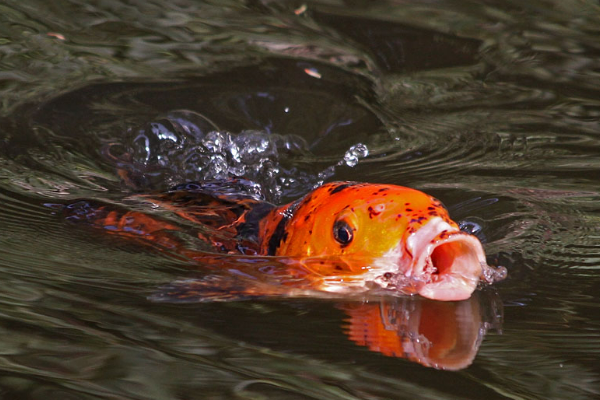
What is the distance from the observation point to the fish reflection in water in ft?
7.50

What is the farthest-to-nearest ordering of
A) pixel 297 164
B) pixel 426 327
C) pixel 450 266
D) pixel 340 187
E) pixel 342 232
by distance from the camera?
pixel 297 164 → pixel 340 187 → pixel 342 232 → pixel 450 266 → pixel 426 327

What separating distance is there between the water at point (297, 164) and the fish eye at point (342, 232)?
215 millimetres

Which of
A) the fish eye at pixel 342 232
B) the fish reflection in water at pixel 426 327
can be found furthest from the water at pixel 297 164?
the fish eye at pixel 342 232

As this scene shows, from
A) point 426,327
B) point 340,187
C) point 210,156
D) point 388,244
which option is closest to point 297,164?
point 210,156

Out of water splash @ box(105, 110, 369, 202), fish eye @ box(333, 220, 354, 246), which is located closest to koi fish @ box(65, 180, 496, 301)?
fish eye @ box(333, 220, 354, 246)

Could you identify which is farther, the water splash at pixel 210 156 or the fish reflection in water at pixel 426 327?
the water splash at pixel 210 156

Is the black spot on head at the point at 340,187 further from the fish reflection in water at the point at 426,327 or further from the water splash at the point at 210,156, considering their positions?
the water splash at the point at 210,156

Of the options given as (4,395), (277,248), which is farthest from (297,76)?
(4,395)

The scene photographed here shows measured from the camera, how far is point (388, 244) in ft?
8.75

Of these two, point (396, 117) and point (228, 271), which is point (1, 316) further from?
point (396, 117)

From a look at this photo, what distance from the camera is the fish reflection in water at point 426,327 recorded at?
2.29 meters

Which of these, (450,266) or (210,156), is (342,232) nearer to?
(450,266)

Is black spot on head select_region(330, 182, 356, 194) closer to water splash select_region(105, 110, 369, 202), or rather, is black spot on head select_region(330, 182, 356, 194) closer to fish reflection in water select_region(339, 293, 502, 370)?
fish reflection in water select_region(339, 293, 502, 370)

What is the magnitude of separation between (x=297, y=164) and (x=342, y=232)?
6.50 ft
